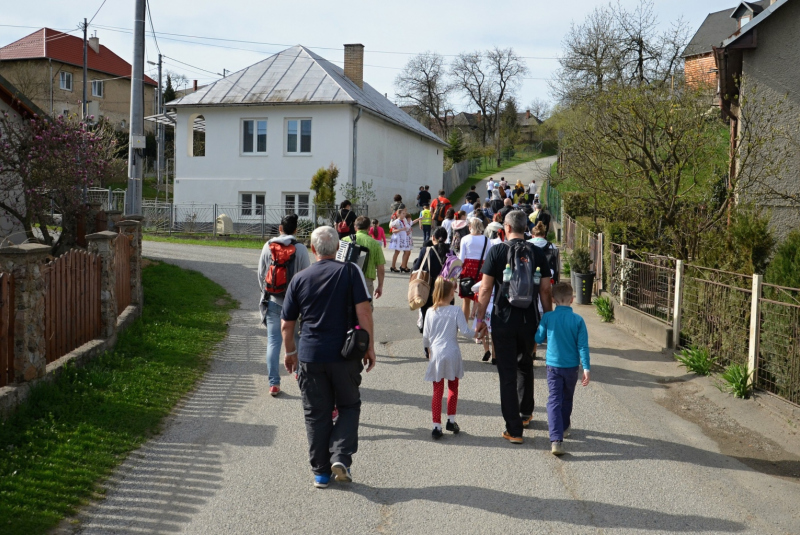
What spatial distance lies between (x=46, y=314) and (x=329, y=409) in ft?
12.5

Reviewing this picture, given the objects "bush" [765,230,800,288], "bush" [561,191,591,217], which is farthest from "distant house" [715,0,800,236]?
"bush" [561,191,591,217]

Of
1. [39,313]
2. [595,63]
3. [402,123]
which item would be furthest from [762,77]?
[595,63]

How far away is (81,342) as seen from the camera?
8.89m

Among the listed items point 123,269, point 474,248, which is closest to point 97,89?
point 123,269

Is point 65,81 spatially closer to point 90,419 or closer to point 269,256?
point 269,256

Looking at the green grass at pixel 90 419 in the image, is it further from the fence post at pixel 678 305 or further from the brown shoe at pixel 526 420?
the fence post at pixel 678 305

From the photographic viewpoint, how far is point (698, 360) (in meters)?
9.45

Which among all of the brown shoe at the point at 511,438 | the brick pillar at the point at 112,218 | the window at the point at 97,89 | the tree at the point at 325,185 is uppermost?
the window at the point at 97,89

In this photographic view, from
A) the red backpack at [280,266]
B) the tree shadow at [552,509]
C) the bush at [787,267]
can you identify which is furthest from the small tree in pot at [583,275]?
the tree shadow at [552,509]

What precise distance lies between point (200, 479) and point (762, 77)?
14582 mm

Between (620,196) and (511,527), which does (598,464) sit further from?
(620,196)

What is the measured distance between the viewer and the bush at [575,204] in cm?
2472

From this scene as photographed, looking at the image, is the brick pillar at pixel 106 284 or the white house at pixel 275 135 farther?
the white house at pixel 275 135

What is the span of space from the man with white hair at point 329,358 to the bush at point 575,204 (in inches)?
777
